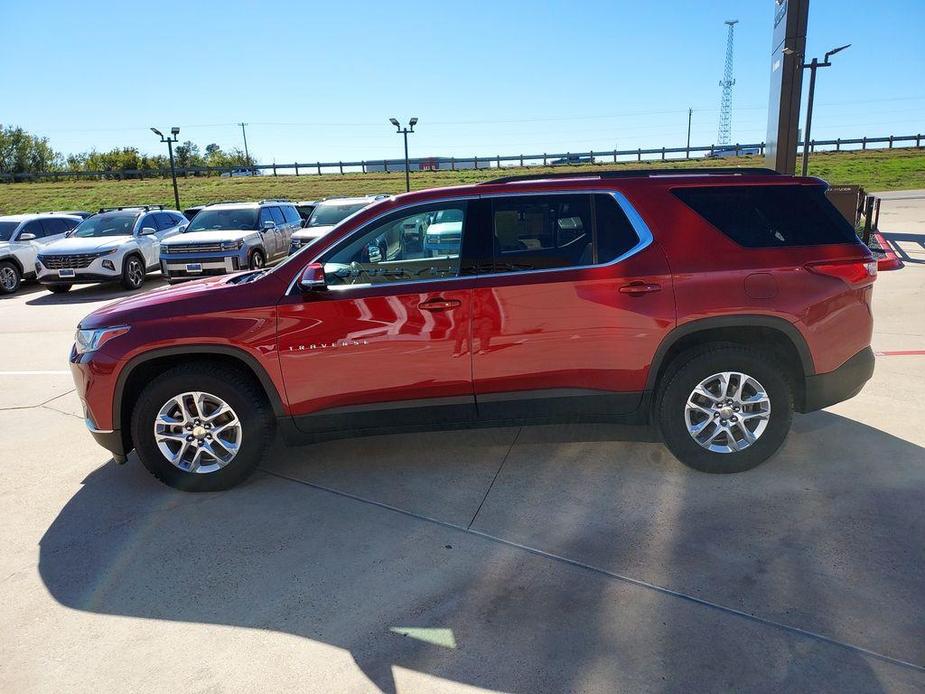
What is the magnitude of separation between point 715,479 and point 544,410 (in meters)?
1.14

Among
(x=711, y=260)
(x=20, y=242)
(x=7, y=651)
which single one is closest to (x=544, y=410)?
(x=711, y=260)

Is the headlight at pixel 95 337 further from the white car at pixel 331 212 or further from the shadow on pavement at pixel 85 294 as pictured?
the white car at pixel 331 212

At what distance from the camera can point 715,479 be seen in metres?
4.04

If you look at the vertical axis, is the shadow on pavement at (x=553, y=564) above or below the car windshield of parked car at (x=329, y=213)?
below

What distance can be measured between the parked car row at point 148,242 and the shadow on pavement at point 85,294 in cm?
26

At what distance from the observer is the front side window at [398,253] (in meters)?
3.90

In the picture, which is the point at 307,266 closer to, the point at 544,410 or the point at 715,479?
the point at 544,410

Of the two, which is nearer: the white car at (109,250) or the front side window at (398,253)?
the front side window at (398,253)

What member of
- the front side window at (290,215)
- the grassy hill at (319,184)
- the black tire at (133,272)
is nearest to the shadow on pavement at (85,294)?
the black tire at (133,272)

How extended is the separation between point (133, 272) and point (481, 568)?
12746 millimetres

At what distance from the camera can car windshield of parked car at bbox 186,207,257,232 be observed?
13820 millimetres

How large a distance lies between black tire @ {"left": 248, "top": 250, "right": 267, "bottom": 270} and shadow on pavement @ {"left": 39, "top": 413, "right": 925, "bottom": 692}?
917cm

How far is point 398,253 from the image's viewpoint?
13.0 feet

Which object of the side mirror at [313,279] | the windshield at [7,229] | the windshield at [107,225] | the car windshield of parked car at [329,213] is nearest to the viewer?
the side mirror at [313,279]
